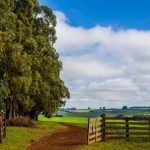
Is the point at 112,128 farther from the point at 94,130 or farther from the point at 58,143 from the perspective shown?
the point at 58,143

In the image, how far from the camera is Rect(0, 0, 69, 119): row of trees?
43656 millimetres

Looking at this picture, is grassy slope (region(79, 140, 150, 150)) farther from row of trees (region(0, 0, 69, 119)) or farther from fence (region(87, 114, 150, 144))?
row of trees (region(0, 0, 69, 119))

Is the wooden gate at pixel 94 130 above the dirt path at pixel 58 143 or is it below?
above

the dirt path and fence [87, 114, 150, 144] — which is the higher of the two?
fence [87, 114, 150, 144]

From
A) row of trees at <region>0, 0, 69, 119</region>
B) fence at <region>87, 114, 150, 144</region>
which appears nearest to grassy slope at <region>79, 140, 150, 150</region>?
fence at <region>87, 114, 150, 144</region>

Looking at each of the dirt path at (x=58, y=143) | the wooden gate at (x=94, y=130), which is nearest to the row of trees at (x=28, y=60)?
the dirt path at (x=58, y=143)

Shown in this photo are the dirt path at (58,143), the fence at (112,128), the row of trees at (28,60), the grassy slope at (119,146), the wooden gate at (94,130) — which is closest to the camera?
the dirt path at (58,143)

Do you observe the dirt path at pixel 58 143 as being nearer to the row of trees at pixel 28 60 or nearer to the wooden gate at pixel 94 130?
the wooden gate at pixel 94 130

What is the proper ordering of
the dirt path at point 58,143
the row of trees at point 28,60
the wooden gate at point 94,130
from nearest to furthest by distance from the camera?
the dirt path at point 58,143 < the wooden gate at point 94,130 < the row of trees at point 28,60

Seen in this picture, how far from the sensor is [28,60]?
152 ft

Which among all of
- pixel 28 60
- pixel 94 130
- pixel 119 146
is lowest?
pixel 119 146

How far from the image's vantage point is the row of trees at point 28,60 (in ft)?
143

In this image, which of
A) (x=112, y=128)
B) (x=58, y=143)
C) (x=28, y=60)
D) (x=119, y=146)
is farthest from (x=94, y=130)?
(x=28, y=60)

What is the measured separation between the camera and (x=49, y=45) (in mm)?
63750
